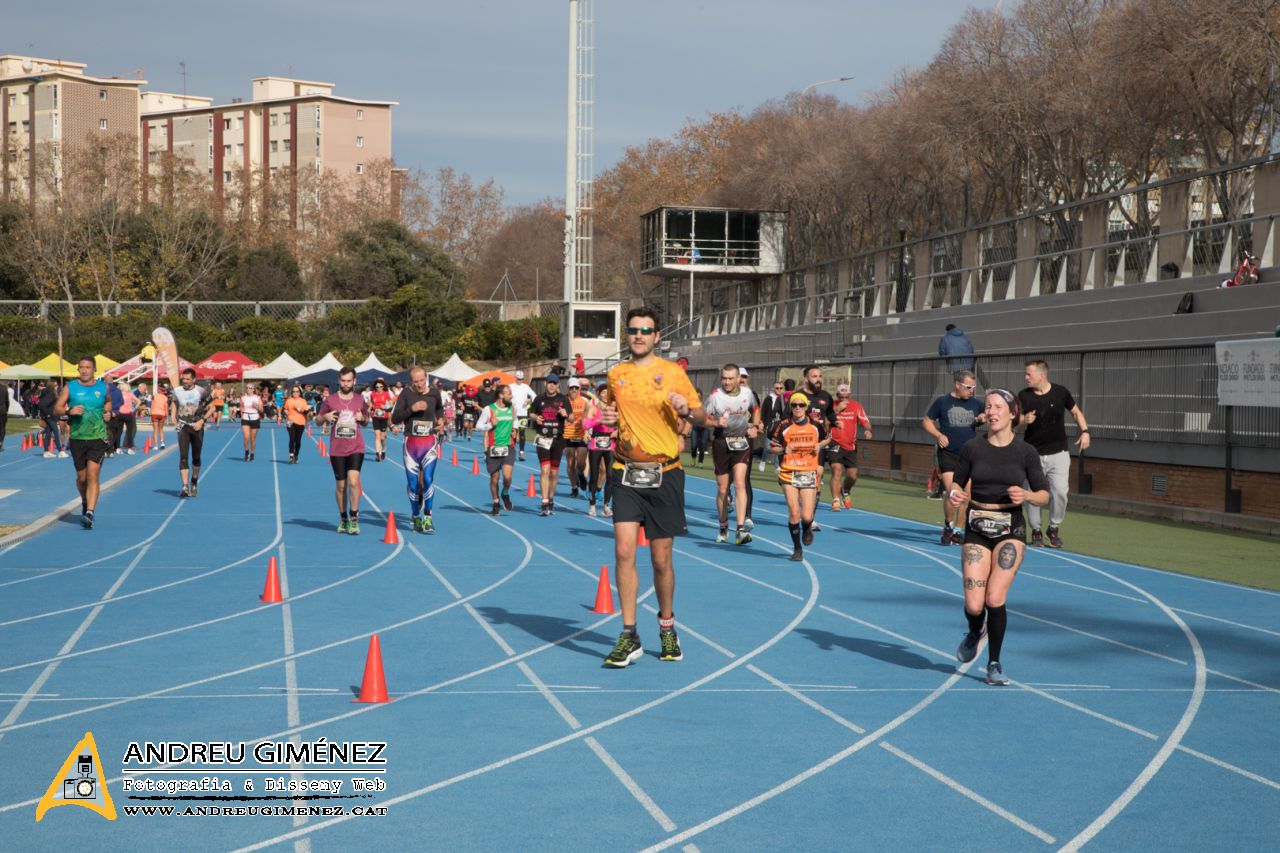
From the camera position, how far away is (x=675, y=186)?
8988cm

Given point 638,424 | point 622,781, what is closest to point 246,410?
point 638,424

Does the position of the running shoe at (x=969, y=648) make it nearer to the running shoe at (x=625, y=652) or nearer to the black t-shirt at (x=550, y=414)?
the running shoe at (x=625, y=652)

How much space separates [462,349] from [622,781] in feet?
224

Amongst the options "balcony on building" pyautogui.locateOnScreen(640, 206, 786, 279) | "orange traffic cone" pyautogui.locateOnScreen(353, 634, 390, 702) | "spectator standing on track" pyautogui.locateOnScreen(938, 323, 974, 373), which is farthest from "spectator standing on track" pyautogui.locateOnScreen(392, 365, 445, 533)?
"balcony on building" pyautogui.locateOnScreen(640, 206, 786, 279)

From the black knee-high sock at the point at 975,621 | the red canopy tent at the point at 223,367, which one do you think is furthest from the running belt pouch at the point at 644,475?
the red canopy tent at the point at 223,367

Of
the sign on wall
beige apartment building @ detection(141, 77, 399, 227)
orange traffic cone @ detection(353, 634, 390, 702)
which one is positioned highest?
beige apartment building @ detection(141, 77, 399, 227)

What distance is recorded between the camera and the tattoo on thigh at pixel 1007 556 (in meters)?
8.48

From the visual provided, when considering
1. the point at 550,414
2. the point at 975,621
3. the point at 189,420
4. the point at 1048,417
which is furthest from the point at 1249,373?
the point at 189,420

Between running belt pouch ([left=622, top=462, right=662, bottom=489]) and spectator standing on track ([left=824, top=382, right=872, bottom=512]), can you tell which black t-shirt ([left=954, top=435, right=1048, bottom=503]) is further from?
spectator standing on track ([left=824, top=382, right=872, bottom=512])

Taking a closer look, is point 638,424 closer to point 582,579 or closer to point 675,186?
point 582,579

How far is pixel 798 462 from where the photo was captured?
48.4 ft

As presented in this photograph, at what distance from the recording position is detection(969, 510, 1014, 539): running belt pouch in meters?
8.56

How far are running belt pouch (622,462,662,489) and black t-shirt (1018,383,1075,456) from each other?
7486 millimetres

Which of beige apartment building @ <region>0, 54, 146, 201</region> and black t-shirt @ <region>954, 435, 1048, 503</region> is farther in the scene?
beige apartment building @ <region>0, 54, 146, 201</region>
